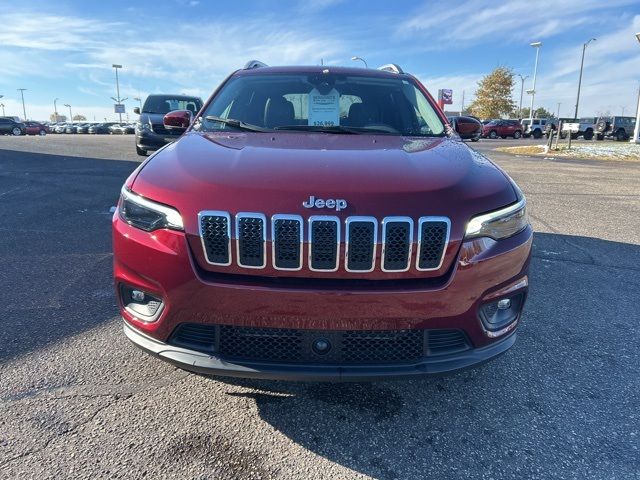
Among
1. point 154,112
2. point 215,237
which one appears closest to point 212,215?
point 215,237

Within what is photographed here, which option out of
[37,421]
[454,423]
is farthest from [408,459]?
[37,421]

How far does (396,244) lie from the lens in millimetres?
1875

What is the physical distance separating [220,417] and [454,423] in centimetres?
115

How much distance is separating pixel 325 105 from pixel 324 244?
1757 millimetres

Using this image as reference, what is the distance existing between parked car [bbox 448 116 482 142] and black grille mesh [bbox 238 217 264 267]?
7.58 ft

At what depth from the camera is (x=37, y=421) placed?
7.18ft

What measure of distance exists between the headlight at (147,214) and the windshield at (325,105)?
1092 millimetres

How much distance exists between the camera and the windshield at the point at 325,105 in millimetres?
3164

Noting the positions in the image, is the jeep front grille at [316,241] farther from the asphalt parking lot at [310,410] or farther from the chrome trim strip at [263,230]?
the asphalt parking lot at [310,410]

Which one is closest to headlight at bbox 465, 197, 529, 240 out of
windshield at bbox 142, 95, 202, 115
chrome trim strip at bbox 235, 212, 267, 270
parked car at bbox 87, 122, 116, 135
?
chrome trim strip at bbox 235, 212, 267, 270

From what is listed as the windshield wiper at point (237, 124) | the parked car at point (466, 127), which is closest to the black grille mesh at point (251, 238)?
the windshield wiper at point (237, 124)

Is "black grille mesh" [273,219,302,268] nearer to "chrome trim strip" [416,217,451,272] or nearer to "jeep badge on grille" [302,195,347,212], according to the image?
"jeep badge on grille" [302,195,347,212]

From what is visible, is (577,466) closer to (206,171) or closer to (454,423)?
(454,423)

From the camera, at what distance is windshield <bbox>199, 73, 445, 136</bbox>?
3164mm
